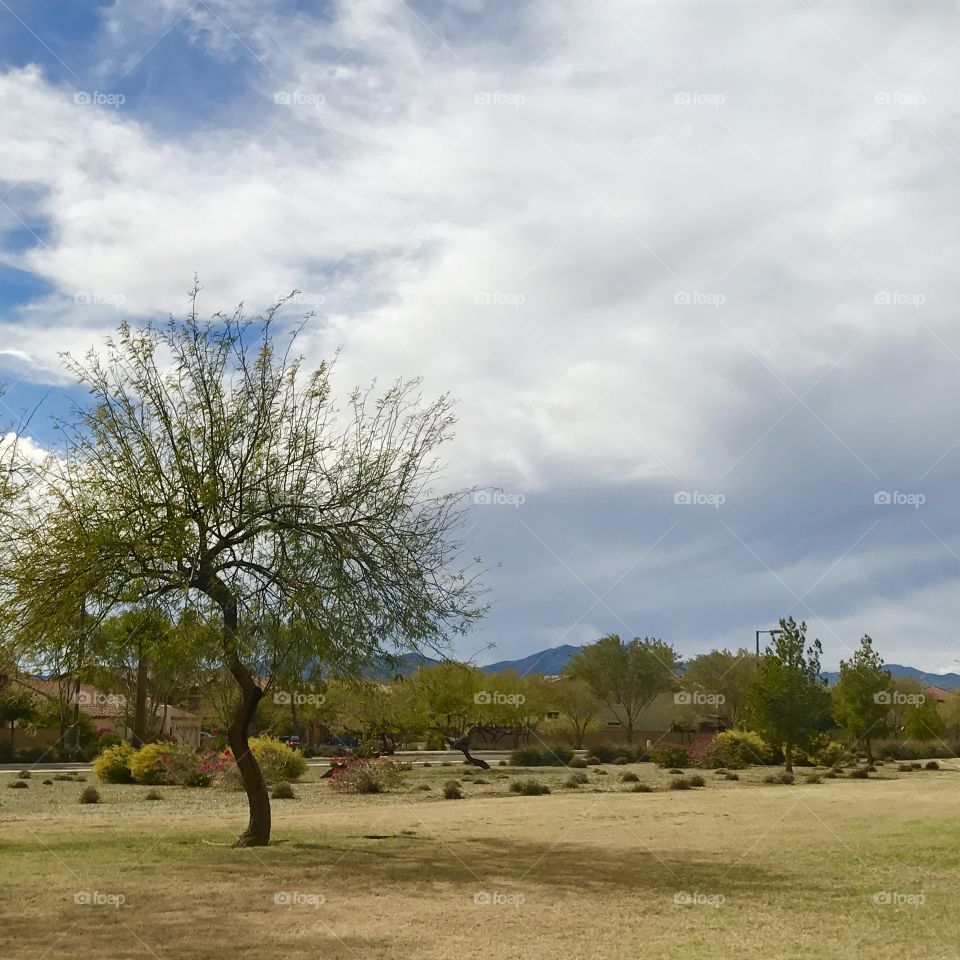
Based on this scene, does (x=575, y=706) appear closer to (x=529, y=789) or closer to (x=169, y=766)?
(x=529, y=789)

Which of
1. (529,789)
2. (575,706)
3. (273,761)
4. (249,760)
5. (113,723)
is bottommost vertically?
(529,789)

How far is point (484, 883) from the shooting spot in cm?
1409

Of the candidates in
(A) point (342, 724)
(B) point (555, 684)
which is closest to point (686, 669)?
(B) point (555, 684)

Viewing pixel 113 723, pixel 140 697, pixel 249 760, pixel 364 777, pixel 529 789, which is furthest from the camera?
pixel 113 723

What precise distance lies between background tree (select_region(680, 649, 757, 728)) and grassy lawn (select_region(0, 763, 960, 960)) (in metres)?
59.2

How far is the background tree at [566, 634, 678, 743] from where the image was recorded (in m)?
86.3

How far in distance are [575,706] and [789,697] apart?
39.7 m

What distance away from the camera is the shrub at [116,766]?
123 feet

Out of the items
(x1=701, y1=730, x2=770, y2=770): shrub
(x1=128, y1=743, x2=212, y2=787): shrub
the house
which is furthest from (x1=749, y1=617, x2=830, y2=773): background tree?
the house

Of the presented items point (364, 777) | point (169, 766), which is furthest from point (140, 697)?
point (364, 777)

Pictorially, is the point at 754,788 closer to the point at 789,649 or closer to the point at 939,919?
the point at 789,649

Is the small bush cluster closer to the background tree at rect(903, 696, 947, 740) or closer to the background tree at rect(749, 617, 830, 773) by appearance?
the background tree at rect(749, 617, 830, 773)

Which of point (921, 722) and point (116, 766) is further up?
point (921, 722)

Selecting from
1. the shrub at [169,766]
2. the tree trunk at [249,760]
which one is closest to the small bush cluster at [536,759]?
the shrub at [169,766]
